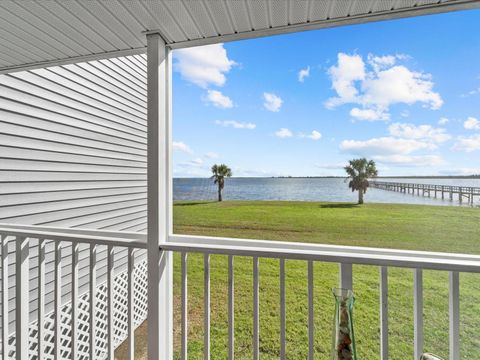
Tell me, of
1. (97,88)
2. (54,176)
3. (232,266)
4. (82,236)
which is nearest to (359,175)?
(232,266)

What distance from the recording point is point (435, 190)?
7.09ft

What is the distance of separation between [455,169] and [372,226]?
37.2 inches

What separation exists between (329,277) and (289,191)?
1105 millimetres

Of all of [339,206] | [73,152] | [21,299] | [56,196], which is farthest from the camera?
[73,152]

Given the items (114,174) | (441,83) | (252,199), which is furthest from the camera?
(114,174)

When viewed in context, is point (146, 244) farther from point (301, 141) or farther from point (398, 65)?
point (398, 65)

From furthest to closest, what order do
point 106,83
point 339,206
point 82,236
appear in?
1. point 106,83
2. point 339,206
3. point 82,236

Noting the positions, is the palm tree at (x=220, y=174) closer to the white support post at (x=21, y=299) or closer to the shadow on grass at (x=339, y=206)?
the shadow on grass at (x=339, y=206)

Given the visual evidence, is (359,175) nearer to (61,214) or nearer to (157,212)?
(157,212)

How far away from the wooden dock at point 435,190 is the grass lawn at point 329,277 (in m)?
0.15

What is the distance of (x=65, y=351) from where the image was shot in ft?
10.9

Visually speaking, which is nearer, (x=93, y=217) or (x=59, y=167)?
(x=59, y=167)

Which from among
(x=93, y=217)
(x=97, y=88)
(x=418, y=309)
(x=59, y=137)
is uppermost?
(x=97, y=88)

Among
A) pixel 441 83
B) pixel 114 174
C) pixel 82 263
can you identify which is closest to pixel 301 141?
pixel 441 83
